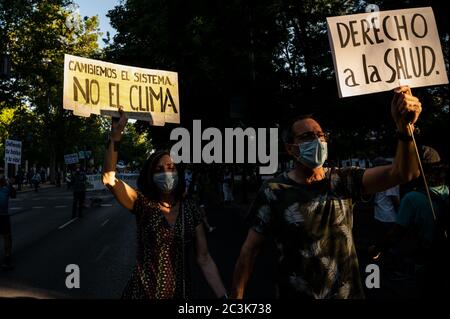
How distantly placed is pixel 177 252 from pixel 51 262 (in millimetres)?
7097

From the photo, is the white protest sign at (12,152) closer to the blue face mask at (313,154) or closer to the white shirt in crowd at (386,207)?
the white shirt in crowd at (386,207)

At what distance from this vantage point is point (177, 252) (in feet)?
10.8

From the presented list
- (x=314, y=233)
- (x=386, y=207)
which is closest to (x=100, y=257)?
(x=386, y=207)

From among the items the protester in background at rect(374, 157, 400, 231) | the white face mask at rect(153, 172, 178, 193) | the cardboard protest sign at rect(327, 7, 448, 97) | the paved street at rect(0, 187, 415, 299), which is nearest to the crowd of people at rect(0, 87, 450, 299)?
the white face mask at rect(153, 172, 178, 193)

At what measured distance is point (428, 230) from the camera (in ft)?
14.0

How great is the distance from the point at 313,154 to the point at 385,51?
1.08 meters

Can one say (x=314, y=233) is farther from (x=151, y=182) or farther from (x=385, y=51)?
(x=385, y=51)

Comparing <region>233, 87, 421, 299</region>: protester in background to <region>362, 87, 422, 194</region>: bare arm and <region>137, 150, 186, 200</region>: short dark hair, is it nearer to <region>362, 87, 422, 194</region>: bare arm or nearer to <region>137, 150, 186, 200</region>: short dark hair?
<region>362, 87, 422, 194</region>: bare arm

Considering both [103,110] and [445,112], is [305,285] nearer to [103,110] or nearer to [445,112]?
[103,110]

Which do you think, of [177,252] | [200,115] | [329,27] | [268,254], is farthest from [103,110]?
[200,115]

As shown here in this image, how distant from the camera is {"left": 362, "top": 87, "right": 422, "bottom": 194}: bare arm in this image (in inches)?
110

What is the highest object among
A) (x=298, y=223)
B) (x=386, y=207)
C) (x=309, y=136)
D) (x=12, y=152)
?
(x=12, y=152)

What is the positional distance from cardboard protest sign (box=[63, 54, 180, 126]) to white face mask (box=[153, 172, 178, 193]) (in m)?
0.90

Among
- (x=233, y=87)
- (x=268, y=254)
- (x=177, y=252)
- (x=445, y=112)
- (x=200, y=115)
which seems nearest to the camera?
(x=177, y=252)
